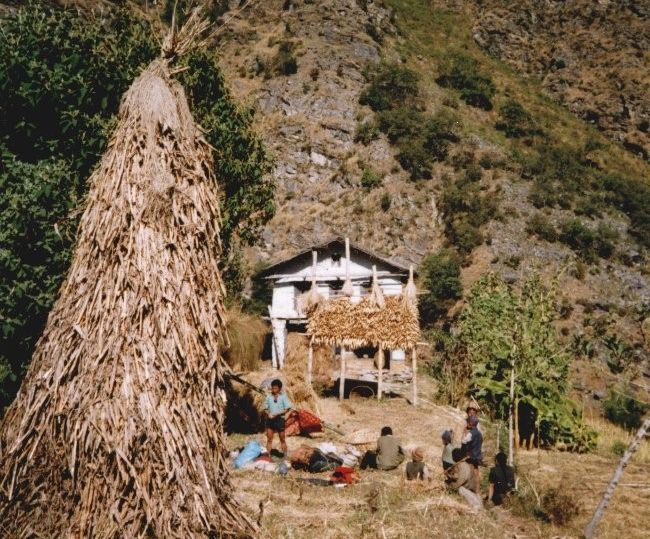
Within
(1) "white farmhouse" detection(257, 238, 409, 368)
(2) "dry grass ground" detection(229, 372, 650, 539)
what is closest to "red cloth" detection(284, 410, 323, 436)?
(2) "dry grass ground" detection(229, 372, 650, 539)

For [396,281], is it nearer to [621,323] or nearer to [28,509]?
[621,323]

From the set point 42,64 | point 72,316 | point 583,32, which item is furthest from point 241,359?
point 583,32

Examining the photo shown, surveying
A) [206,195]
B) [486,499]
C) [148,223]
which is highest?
[206,195]

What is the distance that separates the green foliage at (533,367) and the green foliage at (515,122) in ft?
154

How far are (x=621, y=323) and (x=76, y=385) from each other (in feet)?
145

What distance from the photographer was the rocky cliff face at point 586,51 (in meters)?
67.1

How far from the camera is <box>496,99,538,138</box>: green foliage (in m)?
60.4

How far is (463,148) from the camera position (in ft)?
184

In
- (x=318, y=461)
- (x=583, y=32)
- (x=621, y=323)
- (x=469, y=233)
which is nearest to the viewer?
(x=318, y=461)

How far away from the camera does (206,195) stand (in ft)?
19.8

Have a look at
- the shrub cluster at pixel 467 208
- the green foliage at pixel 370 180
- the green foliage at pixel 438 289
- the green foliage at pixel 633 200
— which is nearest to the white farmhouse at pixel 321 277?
the green foliage at pixel 438 289

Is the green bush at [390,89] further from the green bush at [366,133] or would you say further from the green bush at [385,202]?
the green bush at [385,202]

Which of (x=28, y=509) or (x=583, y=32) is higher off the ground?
(x=583, y=32)


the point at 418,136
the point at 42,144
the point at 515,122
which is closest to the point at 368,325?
the point at 42,144
